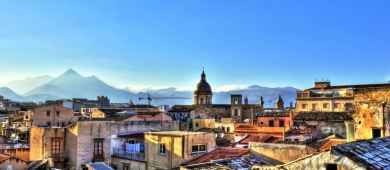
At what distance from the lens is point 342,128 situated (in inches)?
1741

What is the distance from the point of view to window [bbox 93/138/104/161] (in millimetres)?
35162

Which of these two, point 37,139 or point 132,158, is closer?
point 132,158

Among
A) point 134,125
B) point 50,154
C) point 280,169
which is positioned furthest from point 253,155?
point 50,154

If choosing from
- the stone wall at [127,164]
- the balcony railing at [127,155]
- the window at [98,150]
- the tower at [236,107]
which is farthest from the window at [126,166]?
the tower at [236,107]

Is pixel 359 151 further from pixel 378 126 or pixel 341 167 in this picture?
pixel 378 126

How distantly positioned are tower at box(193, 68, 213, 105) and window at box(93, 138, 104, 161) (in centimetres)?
6752

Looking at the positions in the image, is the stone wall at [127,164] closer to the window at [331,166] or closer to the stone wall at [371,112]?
the stone wall at [371,112]

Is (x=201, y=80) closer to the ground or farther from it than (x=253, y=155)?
farther from it

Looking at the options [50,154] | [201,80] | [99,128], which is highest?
[201,80]

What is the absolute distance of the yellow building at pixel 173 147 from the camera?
A: 28328 mm

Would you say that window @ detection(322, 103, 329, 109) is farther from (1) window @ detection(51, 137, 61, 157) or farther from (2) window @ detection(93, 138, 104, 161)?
(1) window @ detection(51, 137, 61, 157)

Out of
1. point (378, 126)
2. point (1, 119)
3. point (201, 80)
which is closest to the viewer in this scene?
point (378, 126)

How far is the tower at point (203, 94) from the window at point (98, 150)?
6752 cm

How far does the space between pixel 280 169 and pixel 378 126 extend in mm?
8045
